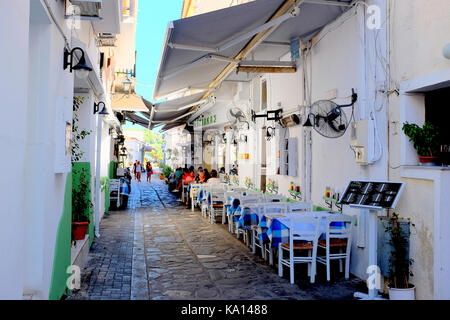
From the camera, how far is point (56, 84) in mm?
4578

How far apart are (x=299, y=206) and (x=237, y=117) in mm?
5910

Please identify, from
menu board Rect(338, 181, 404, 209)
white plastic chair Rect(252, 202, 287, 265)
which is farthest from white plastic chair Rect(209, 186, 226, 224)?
menu board Rect(338, 181, 404, 209)

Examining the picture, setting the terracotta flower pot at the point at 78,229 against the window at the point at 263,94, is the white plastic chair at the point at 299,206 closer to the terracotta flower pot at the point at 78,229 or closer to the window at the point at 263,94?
the terracotta flower pot at the point at 78,229

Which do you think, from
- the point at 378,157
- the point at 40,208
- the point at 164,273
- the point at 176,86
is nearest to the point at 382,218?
the point at 378,157

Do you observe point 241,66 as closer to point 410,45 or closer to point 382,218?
point 410,45

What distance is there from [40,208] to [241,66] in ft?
19.4

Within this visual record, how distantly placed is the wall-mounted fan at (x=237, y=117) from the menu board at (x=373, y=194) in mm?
7314

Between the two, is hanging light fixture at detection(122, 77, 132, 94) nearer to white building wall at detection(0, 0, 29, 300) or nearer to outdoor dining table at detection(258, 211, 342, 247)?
outdoor dining table at detection(258, 211, 342, 247)

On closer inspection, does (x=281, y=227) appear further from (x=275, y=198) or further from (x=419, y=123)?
(x=275, y=198)

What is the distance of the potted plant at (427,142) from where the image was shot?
5117 millimetres

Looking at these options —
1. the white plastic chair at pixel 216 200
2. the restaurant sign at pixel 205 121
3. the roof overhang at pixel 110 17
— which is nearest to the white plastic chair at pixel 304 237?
the roof overhang at pixel 110 17

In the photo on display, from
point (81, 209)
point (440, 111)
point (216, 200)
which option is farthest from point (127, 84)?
point (440, 111)

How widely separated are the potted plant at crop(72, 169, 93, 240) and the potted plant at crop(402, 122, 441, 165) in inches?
219

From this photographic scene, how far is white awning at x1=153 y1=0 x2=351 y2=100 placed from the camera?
639 cm
